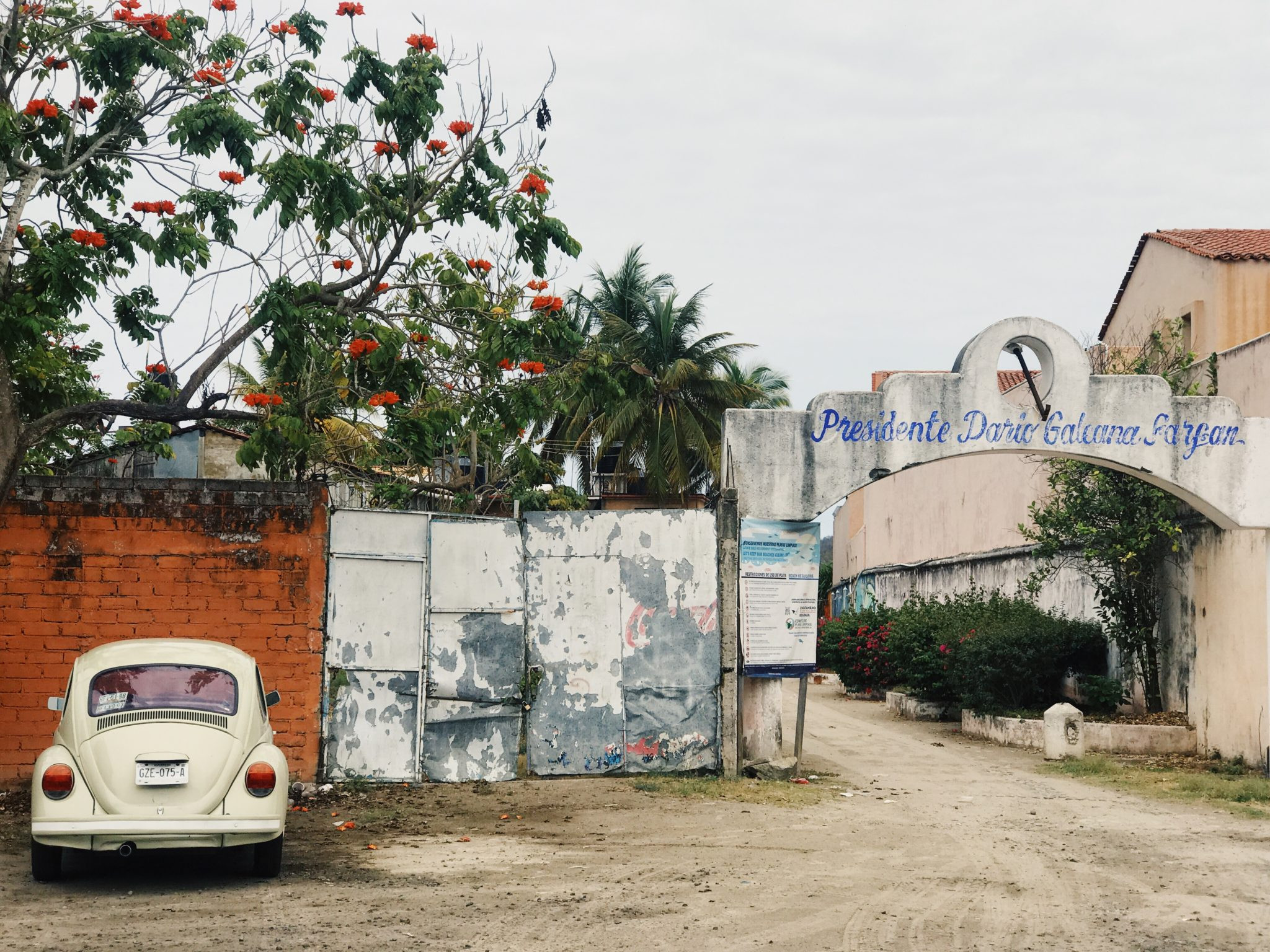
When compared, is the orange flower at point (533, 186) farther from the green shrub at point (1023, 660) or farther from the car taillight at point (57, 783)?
the green shrub at point (1023, 660)

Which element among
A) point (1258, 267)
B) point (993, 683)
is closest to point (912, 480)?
point (1258, 267)

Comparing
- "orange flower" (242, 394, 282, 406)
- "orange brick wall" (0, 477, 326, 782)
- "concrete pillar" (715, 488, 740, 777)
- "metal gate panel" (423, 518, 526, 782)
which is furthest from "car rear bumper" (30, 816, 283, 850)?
"concrete pillar" (715, 488, 740, 777)

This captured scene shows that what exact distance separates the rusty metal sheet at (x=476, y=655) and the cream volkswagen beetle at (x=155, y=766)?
312 centimetres

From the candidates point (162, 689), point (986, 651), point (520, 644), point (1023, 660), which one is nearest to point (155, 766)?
point (162, 689)

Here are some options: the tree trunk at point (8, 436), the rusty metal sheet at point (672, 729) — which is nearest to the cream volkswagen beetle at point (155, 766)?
the tree trunk at point (8, 436)

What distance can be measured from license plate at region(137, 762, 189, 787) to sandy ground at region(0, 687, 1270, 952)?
2.17 ft

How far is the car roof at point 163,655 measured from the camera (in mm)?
8289

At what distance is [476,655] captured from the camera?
1154 centimetres

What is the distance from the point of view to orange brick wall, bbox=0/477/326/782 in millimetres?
10664

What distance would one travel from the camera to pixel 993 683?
16.9m

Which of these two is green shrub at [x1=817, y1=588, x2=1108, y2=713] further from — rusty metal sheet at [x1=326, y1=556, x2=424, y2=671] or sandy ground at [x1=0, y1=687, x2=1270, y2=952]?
rusty metal sheet at [x1=326, y1=556, x2=424, y2=671]

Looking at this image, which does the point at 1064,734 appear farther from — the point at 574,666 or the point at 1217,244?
the point at 1217,244

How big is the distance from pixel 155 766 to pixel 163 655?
99 cm

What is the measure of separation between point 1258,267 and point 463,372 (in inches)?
726
